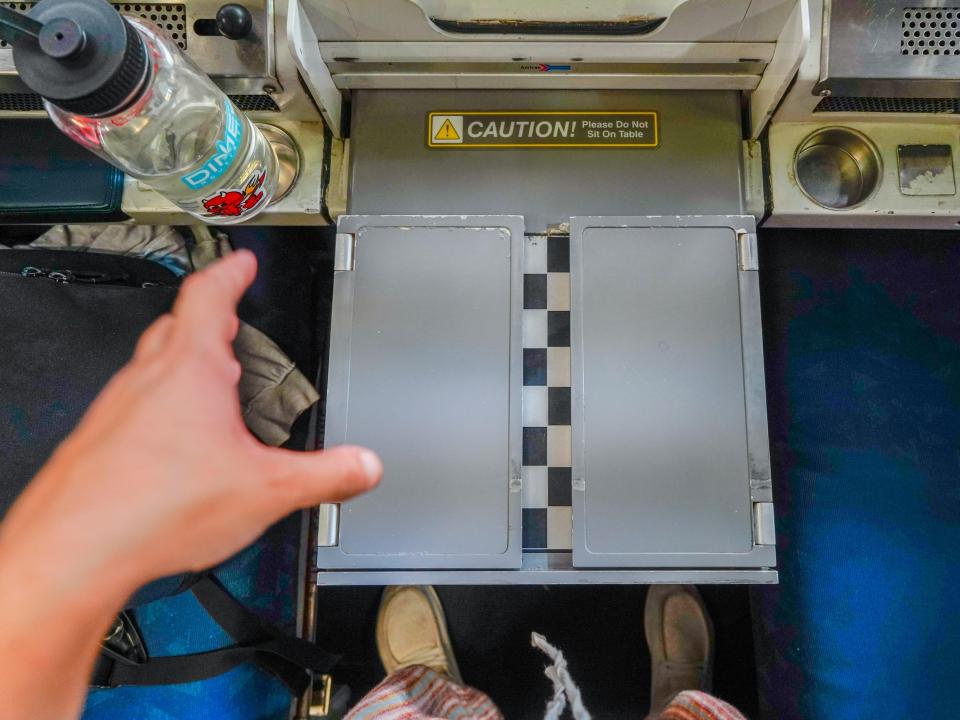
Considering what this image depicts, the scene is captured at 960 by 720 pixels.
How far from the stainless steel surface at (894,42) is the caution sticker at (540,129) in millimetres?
231

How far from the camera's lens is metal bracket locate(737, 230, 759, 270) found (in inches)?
32.6

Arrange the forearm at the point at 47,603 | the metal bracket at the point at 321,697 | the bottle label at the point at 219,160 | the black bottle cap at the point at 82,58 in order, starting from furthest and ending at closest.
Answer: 1. the metal bracket at the point at 321,697
2. the bottle label at the point at 219,160
3. the black bottle cap at the point at 82,58
4. the forearm at the point at 47,603

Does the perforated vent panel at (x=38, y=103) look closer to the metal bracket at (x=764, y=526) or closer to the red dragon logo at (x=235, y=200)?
the red dragon logo at (x=235, y=200)

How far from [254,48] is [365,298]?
1.10ft

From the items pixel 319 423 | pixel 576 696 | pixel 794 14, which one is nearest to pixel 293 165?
pixel 319 423

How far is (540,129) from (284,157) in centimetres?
36

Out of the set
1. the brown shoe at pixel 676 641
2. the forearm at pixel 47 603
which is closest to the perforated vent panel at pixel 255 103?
the forearm at pixel 47 603

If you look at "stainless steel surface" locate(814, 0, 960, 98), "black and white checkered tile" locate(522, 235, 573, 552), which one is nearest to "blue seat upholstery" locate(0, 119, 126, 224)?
"black and white checkered tile" locate(522, 235, 573, 552)

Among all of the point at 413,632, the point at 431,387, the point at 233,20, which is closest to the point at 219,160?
the point at 233,20

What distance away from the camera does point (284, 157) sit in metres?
0.93

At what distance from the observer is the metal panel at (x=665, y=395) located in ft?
2.56

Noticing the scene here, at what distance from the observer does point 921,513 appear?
0.95 metres

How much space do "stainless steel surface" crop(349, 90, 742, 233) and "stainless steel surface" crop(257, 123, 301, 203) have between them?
0.29 ft

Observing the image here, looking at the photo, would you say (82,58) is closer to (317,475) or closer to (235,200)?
(235,200)
